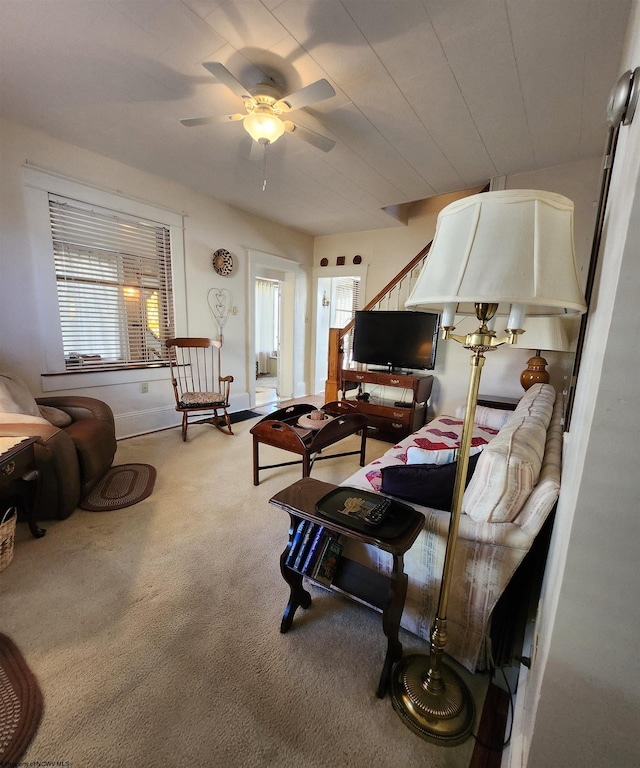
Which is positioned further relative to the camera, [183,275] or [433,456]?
[183,275]

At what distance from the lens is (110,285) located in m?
3.15

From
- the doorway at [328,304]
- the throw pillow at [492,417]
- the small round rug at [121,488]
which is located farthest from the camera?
the doorway at [328,304]

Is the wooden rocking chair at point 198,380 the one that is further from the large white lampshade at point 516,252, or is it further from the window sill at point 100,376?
the large white lampshade at point 516,252

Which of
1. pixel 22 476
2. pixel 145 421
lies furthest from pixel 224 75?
pixel 145 421

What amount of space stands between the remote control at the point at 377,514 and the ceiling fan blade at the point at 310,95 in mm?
1916

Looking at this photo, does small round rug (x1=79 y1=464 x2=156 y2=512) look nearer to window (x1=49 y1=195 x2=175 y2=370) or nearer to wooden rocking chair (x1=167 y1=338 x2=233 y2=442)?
wooden rocking chair (x1=167 y1=338 x2=233 y2=442)

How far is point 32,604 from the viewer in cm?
140

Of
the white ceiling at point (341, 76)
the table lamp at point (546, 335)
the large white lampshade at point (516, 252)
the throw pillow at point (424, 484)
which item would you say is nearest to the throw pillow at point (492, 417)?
the table lamp at point (546, 335)

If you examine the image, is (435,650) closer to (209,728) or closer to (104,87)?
(209,728)

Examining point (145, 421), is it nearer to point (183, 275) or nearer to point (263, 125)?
point (183, 275)

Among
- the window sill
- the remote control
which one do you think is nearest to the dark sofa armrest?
the window sill

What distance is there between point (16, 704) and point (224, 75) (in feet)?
8.82

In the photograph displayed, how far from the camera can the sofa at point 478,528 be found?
104cm

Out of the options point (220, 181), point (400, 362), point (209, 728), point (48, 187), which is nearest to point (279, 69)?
point (220, 181)
